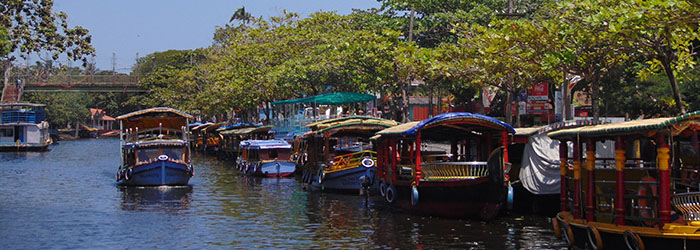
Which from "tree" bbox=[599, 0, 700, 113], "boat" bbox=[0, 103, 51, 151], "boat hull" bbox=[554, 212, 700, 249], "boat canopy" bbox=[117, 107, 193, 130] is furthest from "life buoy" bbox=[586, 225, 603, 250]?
"boat" bbox=[0, 103, 51, 151]

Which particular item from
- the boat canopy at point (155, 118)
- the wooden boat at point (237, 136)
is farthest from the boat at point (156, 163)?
the wooden boat at point (237, 136)

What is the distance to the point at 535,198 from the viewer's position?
23812mm

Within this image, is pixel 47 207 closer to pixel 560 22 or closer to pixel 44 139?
pixel 560 22

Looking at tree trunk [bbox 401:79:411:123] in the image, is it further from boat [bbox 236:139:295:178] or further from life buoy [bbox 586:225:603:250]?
life buoy [bbox 586:225:603:250]

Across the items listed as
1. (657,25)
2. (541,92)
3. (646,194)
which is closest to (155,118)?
(541,92)

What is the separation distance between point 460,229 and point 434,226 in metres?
0.85

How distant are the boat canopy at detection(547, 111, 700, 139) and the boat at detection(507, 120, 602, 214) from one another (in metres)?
6.54

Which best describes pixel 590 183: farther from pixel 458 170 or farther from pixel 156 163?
pixel 156 163

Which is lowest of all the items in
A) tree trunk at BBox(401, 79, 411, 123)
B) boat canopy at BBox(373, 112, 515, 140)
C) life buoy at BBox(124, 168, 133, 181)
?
life buoy at BBox(124, 168, 133, 181)

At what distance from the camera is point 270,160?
40406 millimetres

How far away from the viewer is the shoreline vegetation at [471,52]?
20203mm

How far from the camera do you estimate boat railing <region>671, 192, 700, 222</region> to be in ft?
42.4

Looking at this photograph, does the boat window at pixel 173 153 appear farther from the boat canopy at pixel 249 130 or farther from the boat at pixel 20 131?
the boat at pixel 20 131

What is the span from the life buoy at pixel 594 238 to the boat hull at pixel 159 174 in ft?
70.9
